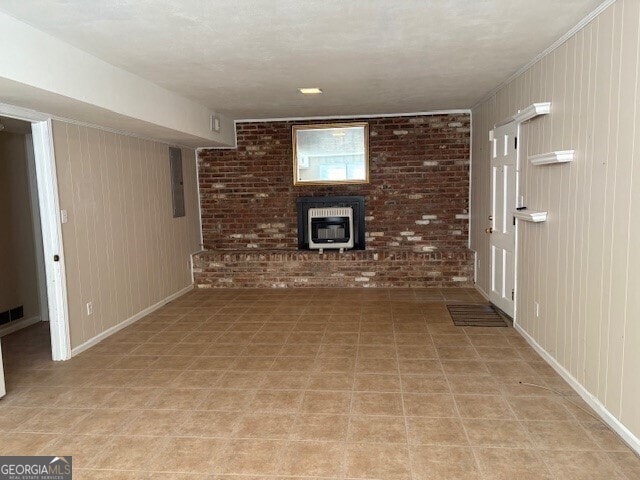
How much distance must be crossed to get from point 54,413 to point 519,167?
159 inches

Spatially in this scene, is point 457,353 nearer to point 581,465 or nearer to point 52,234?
point 581,465

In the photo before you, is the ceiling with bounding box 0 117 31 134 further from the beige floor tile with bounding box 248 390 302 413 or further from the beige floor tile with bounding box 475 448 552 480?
the beige floor tile with bounding box 475 448 552 480

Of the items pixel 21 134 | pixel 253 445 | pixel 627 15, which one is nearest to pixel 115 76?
pixel 21 134

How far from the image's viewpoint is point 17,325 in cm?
495

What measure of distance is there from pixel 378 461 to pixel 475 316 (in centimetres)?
288

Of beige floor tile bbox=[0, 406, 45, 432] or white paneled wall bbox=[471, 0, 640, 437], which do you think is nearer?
white paneled wall bbox=[471, 0, 640, 437]

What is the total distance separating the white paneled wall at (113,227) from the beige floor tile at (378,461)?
2809 millimetres

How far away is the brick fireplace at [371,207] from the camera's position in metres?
6.42

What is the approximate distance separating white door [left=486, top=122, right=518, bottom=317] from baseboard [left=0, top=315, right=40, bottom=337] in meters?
5.00

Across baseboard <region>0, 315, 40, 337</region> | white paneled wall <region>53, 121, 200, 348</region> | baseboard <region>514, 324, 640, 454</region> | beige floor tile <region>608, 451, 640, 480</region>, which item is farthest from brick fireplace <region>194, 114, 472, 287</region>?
beige floor tile <region>608, 451, 640, 480</region>

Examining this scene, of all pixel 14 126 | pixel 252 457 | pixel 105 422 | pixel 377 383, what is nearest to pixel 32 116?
pixel 14 126

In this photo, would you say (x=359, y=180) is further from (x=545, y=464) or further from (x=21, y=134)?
(x=545, y=464)

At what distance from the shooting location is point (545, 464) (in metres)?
2.28

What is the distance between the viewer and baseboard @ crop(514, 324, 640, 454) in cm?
239
